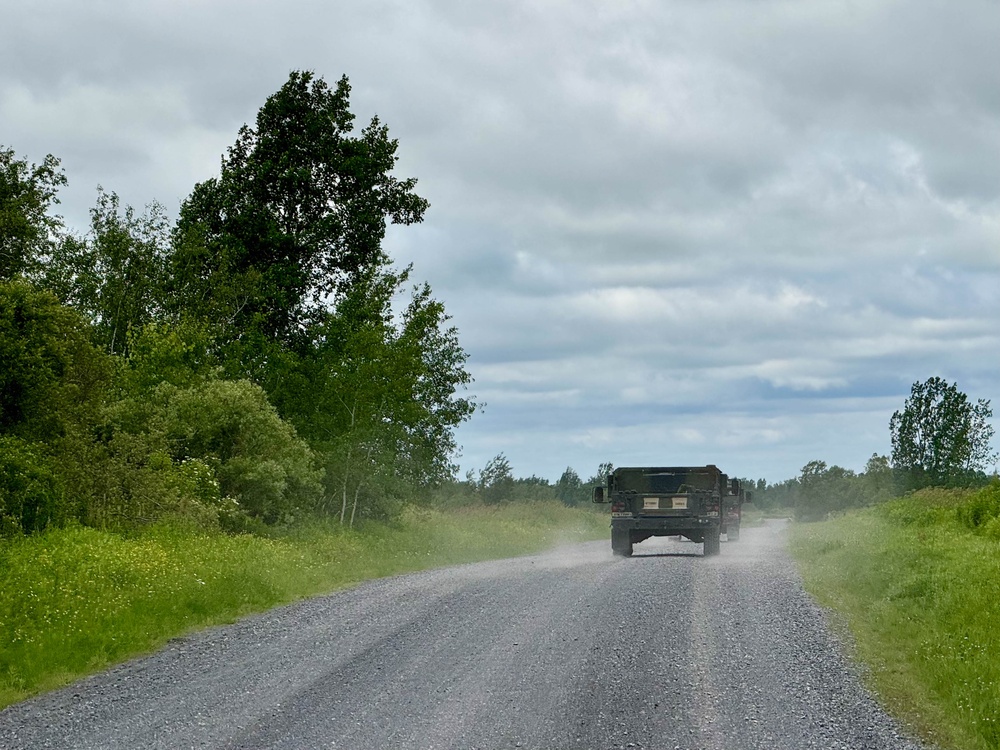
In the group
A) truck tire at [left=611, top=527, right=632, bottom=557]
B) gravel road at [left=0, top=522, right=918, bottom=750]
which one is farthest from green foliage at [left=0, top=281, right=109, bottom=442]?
truck tire at [left=611, top=527, right=632, bottom=557]

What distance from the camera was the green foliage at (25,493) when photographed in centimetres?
1820

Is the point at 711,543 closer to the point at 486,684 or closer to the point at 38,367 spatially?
the point at 38,367

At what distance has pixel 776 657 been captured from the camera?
37.6ft

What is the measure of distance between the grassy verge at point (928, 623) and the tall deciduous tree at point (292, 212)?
2254 centimetres

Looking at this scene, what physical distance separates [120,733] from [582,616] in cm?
735

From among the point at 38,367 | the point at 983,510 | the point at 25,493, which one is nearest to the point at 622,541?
the point at 983,510

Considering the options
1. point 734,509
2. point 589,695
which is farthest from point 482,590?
point 734,509

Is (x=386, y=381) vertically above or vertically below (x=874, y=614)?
above

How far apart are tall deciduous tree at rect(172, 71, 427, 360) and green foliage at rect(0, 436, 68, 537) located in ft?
62.1

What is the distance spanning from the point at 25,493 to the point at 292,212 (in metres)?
23.1

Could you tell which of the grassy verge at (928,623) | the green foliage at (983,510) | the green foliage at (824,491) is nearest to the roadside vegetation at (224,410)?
the grassy verge at (928,623)

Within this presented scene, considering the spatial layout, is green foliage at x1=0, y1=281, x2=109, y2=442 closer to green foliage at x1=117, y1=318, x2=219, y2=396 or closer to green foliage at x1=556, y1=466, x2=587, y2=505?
green foliage at x1=117, y1=318, x2=219, y2=396

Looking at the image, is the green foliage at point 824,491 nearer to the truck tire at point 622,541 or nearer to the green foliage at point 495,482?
the green foliage at point 495,482

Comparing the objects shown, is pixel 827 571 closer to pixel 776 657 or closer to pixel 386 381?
pixel 776 657
